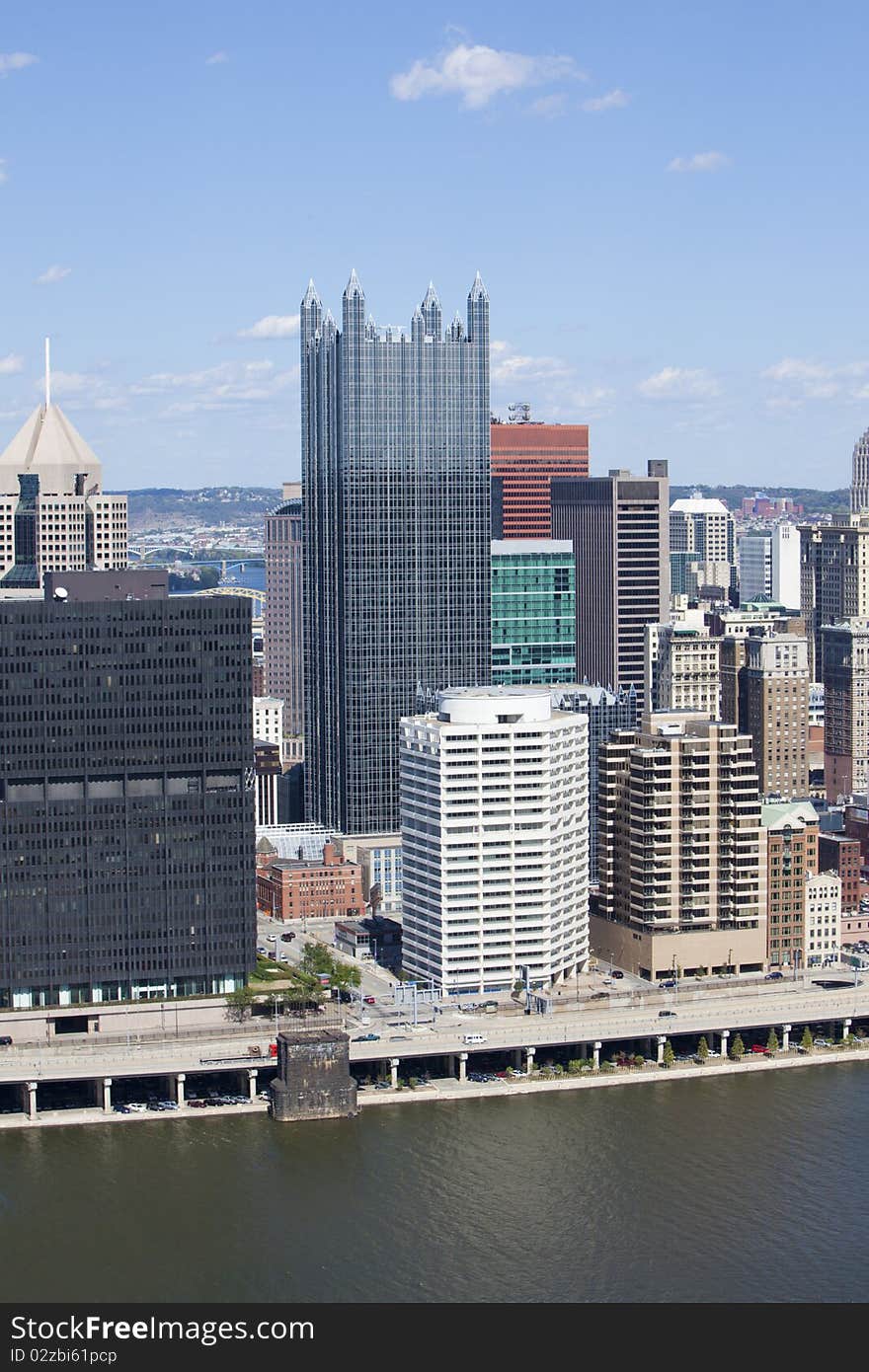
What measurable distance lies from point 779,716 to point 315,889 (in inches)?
1675

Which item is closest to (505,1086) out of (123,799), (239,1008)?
(239,1008)

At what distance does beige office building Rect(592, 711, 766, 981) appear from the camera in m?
144

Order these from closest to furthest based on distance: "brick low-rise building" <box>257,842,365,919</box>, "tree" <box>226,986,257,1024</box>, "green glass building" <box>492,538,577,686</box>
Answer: "tree" <box>226,986,257,1024</box>, "brick low-rise building" <box>257,842,365,919</box>, "green glass building" <box>492,538,577,686</box>

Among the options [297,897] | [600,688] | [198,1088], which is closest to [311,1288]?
[198,1088]

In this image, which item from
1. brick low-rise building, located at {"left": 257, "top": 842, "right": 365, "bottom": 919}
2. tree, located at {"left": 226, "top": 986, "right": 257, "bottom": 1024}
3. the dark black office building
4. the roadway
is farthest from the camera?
brick low-rise building, located at {"left": 257, "top": 842, "right": 365, "bottom": 919}

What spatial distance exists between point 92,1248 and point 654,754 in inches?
2014

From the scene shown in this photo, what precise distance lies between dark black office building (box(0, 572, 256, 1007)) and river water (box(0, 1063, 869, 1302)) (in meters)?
12.2

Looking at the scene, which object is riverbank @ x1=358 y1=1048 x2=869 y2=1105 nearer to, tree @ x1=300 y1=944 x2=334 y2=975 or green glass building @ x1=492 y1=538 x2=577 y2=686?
tree @ x1=300 y1=944 x2=334 y2=975

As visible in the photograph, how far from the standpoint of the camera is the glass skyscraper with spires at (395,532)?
171375mm

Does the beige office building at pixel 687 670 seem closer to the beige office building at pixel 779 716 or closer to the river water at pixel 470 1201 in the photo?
the beige office building at pixel 779 716

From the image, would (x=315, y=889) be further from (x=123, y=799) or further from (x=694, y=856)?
(x=123, y=799)

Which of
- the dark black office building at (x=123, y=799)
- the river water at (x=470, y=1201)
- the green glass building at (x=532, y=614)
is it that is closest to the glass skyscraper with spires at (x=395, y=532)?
the green glass building at (x=532, y=614)

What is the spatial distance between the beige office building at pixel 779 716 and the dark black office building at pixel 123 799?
63141mm

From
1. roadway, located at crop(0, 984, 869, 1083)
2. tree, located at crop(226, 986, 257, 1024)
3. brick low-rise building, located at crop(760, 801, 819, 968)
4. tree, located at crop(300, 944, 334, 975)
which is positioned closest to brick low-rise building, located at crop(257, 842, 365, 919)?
tree, located at crop(300, 944, 334, 975)
